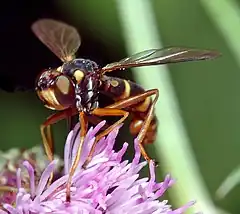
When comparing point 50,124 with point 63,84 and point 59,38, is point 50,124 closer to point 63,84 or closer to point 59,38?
point 63,84

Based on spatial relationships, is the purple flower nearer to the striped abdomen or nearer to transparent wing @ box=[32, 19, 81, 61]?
the striped abdomen

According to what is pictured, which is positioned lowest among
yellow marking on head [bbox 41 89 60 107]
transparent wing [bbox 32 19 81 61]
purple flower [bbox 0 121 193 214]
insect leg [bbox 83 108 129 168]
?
purple flower [bbox 0 121 193 214]

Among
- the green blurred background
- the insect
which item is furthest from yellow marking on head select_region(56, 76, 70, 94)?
the green blurred background

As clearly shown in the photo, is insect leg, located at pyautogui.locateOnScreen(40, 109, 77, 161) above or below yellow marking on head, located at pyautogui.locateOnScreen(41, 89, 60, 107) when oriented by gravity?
below

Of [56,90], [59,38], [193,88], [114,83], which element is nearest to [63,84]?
[56,90]

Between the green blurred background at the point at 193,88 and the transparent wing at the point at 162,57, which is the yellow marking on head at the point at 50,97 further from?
the green blurred background at the point at 193,88

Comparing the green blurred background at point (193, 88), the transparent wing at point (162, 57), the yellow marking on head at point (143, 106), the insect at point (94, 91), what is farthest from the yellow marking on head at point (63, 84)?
the green blurred background at point (193, 88)

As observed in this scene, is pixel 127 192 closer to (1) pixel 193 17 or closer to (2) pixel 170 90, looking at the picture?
(2) pixel 170 90

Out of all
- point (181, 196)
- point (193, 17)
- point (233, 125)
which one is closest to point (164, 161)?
point (181, 196)
